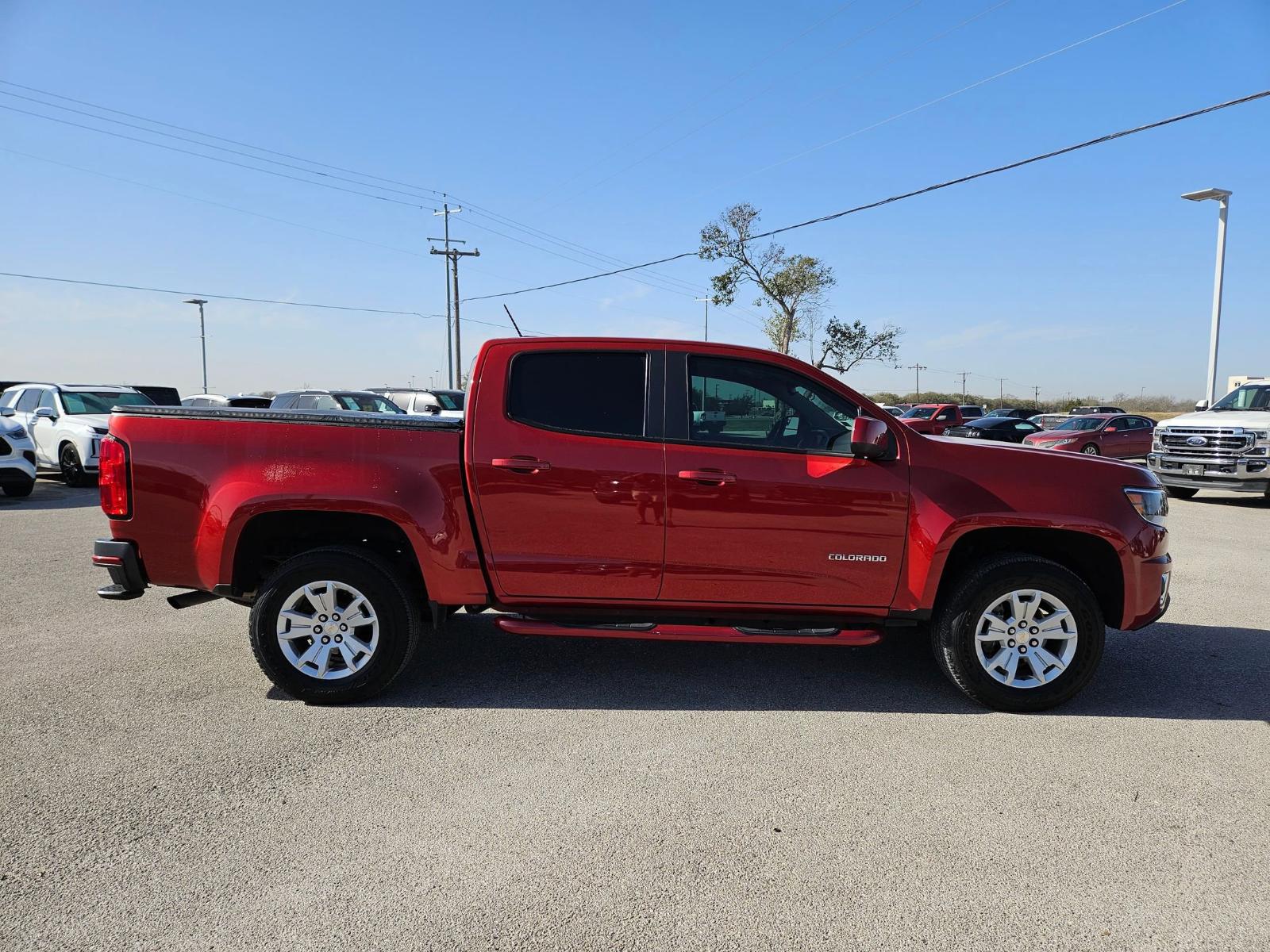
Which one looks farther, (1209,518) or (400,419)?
(1209,518)

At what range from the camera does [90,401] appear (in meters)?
14.5

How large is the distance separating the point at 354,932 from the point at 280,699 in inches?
83.0

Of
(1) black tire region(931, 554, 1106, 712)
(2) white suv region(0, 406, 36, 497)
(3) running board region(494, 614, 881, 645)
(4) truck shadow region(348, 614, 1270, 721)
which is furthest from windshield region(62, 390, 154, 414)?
(1) black tire region(931, 554, 1106, 712)

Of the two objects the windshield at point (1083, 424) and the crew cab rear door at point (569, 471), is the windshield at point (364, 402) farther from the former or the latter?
the windshield at point (1083, 424)

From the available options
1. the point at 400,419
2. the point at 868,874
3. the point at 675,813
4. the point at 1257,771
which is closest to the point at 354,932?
the point at 675,813

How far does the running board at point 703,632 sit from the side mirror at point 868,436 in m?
0.93

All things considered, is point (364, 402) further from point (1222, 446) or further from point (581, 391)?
point (1222, 446)

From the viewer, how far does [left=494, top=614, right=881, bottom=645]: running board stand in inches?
158

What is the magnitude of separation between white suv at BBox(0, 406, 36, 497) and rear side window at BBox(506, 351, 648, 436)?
38.0 ft

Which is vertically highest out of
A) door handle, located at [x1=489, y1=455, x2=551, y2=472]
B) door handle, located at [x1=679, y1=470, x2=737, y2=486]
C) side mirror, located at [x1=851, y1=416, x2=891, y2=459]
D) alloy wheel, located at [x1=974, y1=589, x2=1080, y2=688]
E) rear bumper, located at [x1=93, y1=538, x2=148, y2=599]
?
side mirror, located at [x1=851, y1=416, x2=891, y2=459]

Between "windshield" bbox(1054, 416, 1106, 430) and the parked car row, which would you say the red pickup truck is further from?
"windshield" bbox(1054, 416, 1106, 430)

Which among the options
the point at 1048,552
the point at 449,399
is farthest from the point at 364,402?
the point at 1048,552

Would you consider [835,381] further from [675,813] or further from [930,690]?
Result: [675,813]

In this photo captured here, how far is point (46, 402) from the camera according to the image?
1453 cm
